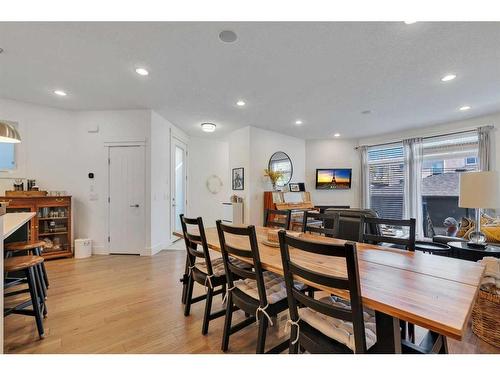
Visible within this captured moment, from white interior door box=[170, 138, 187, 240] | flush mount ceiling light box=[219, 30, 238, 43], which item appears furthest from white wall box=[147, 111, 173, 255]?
flush mount ceiling light box=[219, 30, 238, 43]

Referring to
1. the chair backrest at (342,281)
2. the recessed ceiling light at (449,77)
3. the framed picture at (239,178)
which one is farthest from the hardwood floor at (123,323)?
the recessed ceiling light at (449,77)

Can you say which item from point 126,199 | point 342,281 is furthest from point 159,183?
point 342,281

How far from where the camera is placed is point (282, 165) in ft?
19.5

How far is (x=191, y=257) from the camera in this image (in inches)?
88.0

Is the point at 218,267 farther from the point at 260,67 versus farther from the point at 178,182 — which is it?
the point at 178,182

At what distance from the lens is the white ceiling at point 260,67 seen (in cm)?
216

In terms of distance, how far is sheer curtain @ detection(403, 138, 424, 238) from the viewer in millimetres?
5500

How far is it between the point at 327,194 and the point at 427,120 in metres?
2.88

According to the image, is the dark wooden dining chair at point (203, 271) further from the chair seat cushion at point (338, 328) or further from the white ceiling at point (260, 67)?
the white ceiling at point (260, 67)

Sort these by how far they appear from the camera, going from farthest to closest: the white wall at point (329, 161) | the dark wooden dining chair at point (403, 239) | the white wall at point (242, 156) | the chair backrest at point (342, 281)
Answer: the white wall at point (329, 161) < the white wall at point (242, 156) < the dark wooden dining chair at point (403, 239) < the chair backrest at point (342, 281)

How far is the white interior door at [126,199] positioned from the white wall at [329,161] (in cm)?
445

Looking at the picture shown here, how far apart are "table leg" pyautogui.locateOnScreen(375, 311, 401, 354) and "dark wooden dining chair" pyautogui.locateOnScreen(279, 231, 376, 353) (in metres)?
0.06

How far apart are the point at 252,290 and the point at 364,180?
581 centimetres

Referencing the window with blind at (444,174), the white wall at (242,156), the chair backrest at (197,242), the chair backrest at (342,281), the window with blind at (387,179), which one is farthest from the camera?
the window with blind at (387,179)
